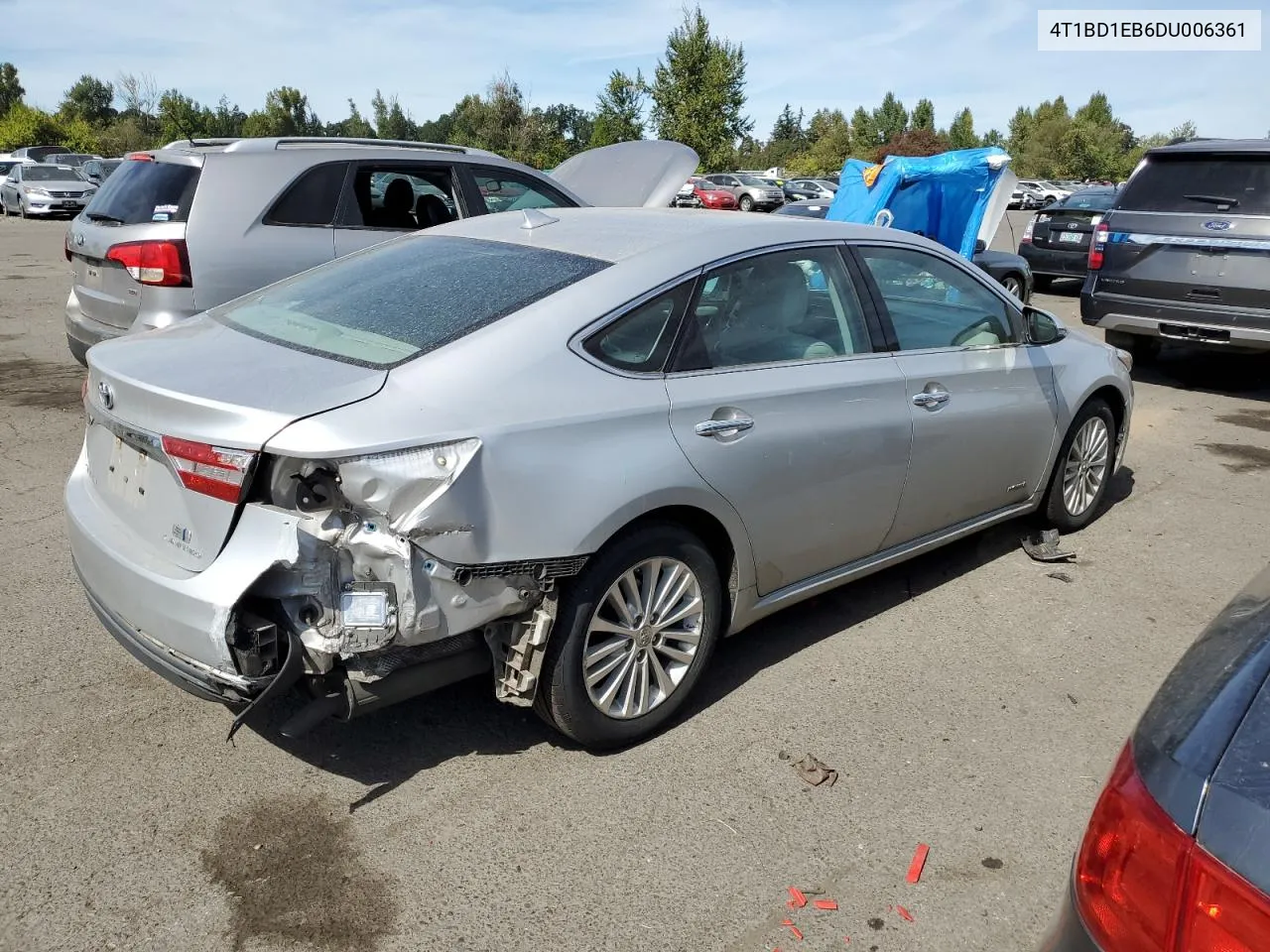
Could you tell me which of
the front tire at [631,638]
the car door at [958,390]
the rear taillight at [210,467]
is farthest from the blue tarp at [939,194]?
the rear taillight at [210,467]

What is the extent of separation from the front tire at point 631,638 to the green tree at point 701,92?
1735 inches

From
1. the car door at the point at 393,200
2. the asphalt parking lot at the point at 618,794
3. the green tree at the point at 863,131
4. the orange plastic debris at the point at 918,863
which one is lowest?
the orange plastic debris at the point at 918,863

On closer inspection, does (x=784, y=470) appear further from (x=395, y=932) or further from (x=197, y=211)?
(x=197, y=211)

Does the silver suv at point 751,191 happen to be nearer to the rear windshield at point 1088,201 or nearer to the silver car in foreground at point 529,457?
the rear windshield at point 1088,201

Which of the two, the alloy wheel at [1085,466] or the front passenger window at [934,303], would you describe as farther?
the alloy wheel at [1085,466]

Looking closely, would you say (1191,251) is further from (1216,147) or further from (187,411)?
(187,411)

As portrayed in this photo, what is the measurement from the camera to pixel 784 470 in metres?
3.58

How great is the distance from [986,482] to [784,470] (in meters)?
1.42

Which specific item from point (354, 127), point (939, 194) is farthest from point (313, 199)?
point (354, 127)

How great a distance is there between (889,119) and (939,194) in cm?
7614

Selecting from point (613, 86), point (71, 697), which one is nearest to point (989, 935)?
point (71, 697)

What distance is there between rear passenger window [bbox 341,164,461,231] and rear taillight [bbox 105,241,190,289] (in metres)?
1.07

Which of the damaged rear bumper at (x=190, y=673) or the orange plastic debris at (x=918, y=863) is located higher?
the damaged rear bumper at (x=190, y=673)

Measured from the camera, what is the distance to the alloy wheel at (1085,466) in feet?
17.1
